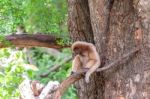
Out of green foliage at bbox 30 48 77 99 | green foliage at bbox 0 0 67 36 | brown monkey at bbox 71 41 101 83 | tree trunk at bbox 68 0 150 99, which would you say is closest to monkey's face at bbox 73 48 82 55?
brown monkey at bbox 71 41 101 83

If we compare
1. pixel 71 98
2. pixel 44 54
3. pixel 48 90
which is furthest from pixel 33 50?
→ pixel 48 90

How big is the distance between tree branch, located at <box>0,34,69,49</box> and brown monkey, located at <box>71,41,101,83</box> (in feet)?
1.91

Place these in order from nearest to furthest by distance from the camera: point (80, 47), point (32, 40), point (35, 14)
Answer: point (80, 47) < point (32, 40) < point (35, 14)

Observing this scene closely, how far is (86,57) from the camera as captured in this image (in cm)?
236

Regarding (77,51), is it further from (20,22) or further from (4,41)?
(20,22)

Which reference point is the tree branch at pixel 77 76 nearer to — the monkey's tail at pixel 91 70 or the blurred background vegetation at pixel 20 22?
the monkey's tail at pixel 91 70

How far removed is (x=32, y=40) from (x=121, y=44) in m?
0.98

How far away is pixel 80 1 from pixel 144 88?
0.75 metres

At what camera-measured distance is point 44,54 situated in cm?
818

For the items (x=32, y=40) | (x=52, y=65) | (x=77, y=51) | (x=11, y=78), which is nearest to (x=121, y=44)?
(x=77, y=51)

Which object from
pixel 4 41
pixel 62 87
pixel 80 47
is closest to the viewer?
pixel 62 87

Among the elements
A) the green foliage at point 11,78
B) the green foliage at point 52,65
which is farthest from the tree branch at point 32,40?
the green foliage at point 52,65

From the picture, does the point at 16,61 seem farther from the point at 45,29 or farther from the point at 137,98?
the point at 137,98

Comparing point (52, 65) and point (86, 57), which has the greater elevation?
point (86, 57)
